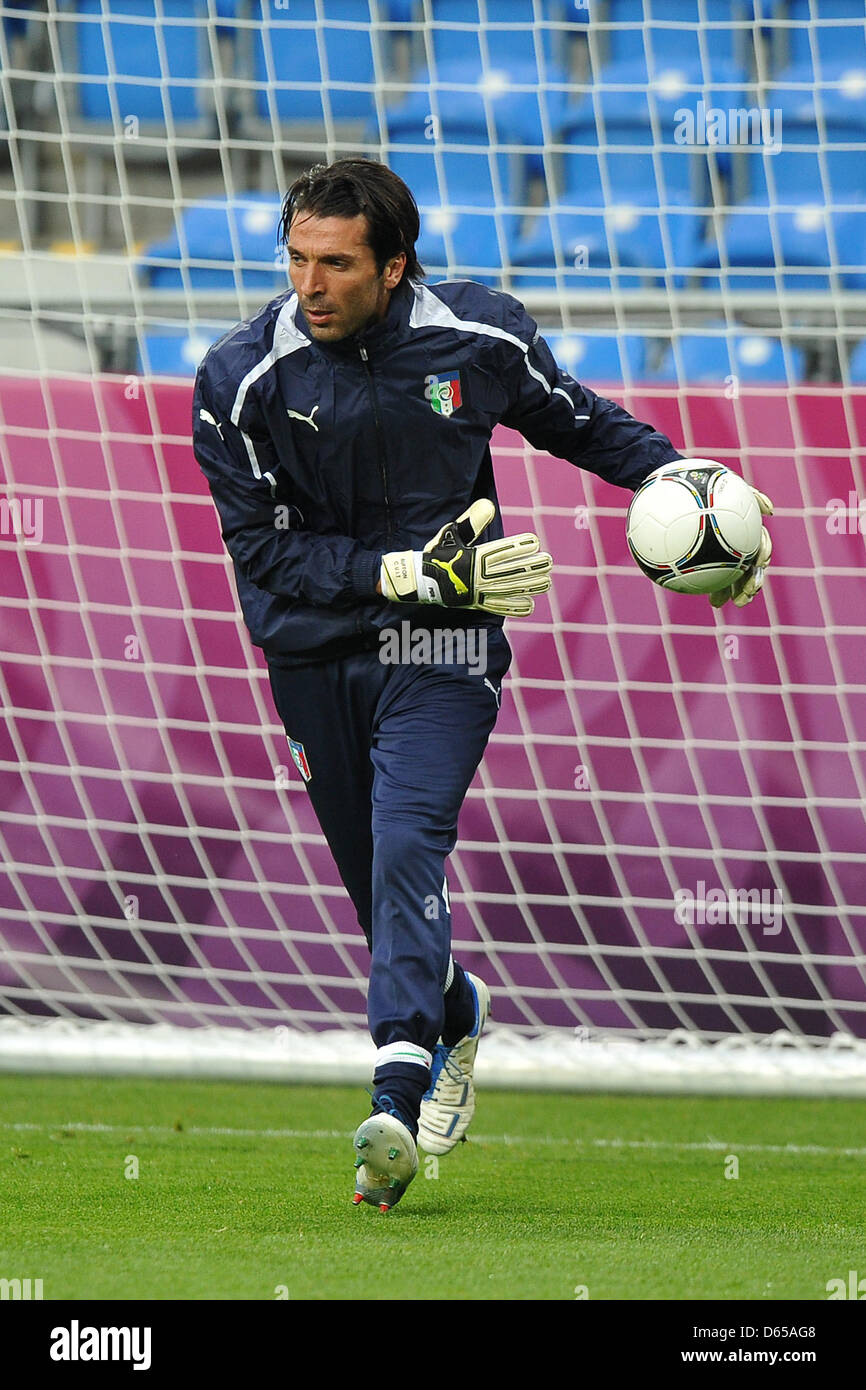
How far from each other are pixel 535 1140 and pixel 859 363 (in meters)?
3.36

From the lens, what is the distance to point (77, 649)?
579cm

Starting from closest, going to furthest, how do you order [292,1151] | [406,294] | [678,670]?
[406,294] → [292,1151] → [678,670]

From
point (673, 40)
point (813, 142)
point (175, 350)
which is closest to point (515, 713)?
point (175, 350)

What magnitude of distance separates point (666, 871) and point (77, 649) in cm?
211

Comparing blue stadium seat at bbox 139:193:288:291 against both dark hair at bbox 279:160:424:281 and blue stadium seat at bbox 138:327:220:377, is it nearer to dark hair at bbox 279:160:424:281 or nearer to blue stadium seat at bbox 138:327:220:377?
blue stadium seat at bbox 138:327:220:377

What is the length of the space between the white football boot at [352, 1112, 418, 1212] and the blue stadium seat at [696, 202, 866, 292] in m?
A: 4.34

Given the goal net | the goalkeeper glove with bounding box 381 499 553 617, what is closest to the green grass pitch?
the goal net

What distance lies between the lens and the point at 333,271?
9.78 feet

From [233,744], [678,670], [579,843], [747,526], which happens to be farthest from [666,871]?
[747,526]

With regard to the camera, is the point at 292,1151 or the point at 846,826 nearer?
the point at 292,1151

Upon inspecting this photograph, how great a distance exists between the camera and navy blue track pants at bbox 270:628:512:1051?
9.68 feet

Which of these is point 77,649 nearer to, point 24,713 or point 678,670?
point 24,713

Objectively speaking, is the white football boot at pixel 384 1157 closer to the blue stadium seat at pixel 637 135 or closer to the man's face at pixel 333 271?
the man's face at pixel 333 271

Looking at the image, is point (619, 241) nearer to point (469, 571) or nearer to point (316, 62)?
point (316, 62)
